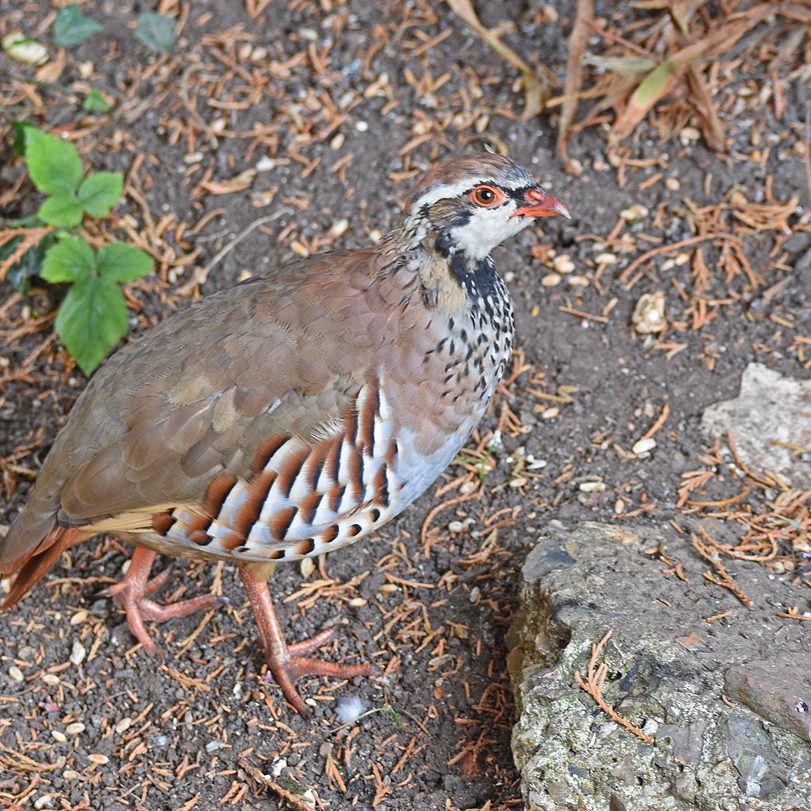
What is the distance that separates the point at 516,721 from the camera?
345 centimetres

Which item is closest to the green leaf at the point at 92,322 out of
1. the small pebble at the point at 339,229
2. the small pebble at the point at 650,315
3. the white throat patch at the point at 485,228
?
the small pebble at the point at 339,229

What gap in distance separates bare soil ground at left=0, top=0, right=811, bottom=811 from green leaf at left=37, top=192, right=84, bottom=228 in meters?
0.57

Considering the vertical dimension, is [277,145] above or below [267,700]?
above

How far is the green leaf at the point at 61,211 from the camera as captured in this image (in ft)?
15.4

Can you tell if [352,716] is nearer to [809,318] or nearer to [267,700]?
Answer: [267,700]

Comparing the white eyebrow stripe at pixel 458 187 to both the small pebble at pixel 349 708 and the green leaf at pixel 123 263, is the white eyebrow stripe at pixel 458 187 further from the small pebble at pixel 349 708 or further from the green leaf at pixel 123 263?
the small pebble at pixel 349 708

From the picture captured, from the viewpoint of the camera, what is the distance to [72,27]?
4.98m

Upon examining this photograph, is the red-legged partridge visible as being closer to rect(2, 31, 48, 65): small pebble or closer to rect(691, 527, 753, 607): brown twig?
rect(691, 527, 753, 607): brown twig

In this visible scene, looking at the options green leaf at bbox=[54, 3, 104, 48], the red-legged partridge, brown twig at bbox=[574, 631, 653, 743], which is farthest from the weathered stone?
green leaf at bbox=[54, 3, 104, 48]

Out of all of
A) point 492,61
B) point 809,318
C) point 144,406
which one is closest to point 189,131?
point 492,61

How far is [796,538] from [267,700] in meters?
1.97

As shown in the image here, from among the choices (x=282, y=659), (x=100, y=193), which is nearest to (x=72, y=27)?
(x=100, y=193)

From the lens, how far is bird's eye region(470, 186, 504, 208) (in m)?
3.52

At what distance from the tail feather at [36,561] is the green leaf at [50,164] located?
1.63 meters
